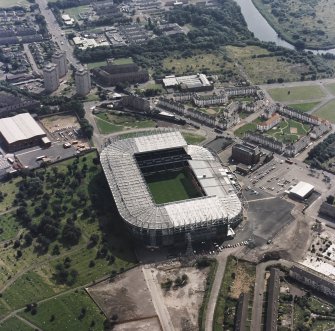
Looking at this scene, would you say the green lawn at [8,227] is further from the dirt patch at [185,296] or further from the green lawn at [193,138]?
the green lawn at [193,138]

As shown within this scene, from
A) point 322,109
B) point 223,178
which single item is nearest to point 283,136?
point 322,109

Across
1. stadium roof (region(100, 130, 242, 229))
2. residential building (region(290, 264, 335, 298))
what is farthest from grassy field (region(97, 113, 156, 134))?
residential building (region(290, 264, 335, 298))

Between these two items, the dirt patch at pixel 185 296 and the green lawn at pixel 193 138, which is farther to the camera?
the green lawn at pixel 193 138

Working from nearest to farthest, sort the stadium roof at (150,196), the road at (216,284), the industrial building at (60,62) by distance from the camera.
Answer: the road at (216,284) → the stadium roof at (150,196) → the industrial building at (60,62)

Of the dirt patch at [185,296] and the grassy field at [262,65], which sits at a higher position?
the dirt patch at [185,296]

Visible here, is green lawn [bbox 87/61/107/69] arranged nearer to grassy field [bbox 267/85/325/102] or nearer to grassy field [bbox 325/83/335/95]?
grassy field [bbox 267/85/325/102]

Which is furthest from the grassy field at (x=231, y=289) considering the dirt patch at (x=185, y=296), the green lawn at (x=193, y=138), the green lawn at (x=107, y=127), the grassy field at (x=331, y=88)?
the grassy field at (x=331, y=88)
